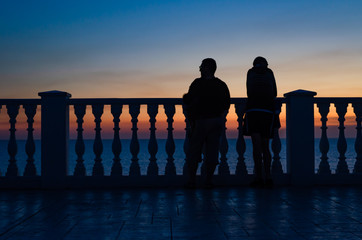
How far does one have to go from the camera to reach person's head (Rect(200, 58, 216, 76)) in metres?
6.35

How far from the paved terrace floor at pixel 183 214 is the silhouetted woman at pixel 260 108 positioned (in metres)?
0.57

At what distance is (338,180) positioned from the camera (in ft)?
23.1

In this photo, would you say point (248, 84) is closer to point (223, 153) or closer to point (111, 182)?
point (223, 153)

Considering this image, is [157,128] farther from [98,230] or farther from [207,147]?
[98,230]

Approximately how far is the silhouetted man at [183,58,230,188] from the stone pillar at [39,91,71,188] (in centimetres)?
191

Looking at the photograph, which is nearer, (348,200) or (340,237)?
(340,237)

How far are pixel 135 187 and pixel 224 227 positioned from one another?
10.3 ft

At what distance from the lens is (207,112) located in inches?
250

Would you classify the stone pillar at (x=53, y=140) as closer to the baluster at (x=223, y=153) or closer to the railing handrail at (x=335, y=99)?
the baluster at (x=223, y=153)

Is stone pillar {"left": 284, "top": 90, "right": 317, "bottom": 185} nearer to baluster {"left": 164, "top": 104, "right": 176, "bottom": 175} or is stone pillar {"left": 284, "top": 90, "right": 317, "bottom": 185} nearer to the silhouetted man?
the silhouetted man

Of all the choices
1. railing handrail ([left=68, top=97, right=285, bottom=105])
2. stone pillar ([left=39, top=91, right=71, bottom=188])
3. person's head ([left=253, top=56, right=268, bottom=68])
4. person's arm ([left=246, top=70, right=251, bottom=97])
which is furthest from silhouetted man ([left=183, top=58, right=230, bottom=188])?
stone pillar ([left=39, top=91, right=71, bottom=188])

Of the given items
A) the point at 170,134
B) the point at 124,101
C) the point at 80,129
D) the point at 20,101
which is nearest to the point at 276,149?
the point at 170,134

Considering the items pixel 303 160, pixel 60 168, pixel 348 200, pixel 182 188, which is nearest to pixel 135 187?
pixel 182 188

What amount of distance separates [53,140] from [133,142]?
1207mm
